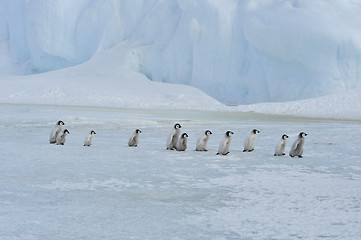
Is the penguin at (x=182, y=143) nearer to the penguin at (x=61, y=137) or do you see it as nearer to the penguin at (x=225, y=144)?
the penguin at (x=225, y=144)

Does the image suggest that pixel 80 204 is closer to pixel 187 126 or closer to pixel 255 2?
pixel 187 126

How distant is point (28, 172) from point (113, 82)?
70.6 ft

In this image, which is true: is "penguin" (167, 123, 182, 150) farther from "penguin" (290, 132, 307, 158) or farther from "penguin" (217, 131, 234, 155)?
"penguin" (290, 132, 307, 158)

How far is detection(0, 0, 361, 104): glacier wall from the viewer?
920 inches

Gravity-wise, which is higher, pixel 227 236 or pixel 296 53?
pixel 296 53

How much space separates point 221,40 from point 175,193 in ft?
70.3

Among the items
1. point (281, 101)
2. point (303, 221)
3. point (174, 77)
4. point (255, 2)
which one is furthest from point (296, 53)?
point (303, 221)

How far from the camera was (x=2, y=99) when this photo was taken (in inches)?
1079

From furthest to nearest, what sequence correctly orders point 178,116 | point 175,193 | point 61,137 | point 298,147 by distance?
1. point 178,116
2. point 61,137
3. point 298,147
4. point 175,193

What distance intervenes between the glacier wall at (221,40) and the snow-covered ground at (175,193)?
46.1 ft

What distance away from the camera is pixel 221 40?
2608 centimetres

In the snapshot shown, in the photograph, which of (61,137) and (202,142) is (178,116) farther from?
(202,142)

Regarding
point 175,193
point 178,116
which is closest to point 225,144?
point 175,193

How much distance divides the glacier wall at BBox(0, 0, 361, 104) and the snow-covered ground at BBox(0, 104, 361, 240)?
14.1m
